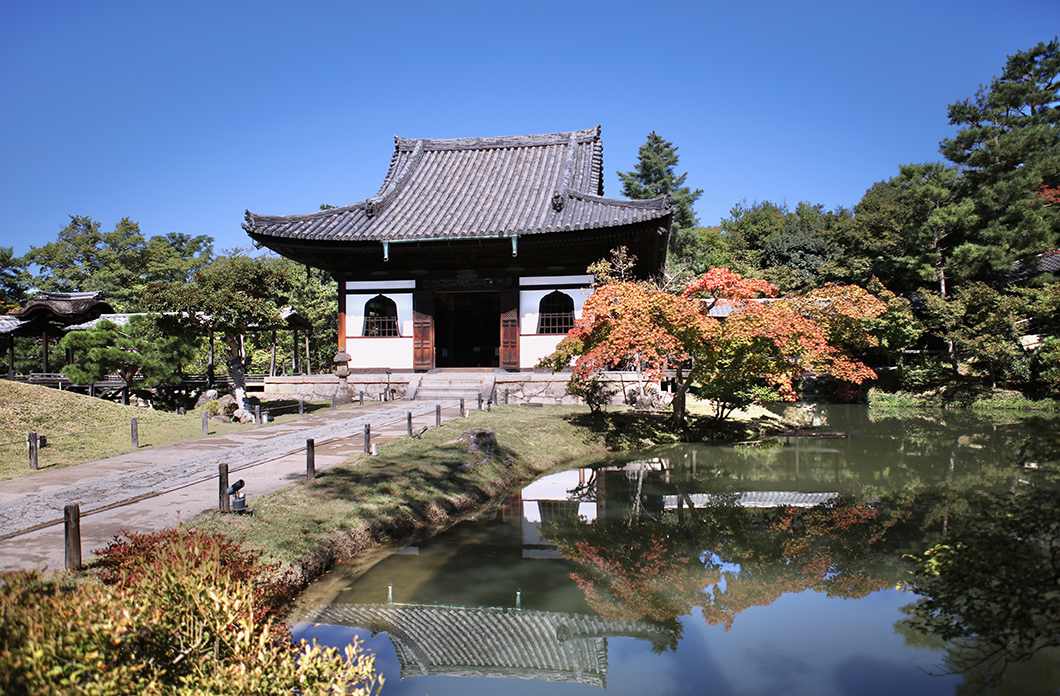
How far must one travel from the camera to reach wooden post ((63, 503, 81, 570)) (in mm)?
5180

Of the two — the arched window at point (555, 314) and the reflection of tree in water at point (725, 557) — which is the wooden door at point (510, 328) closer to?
the arched window at point (555, 314)

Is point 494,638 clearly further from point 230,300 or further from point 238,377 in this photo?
point 238,377

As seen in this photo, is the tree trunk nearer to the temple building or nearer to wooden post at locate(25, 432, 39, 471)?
the temple building

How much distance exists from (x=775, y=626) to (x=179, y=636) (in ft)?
16.6

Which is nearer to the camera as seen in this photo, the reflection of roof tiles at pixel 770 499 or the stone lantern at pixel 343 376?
the reflection of roof tiles at pixel 770 499

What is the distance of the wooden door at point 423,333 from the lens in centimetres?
2108

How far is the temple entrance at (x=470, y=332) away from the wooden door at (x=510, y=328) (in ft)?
22.4

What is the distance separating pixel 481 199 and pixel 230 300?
10110 mm

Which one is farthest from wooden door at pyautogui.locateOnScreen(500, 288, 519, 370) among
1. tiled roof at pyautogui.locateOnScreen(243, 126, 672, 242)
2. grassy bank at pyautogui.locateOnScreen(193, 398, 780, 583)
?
grassy bank at pyautogui.locateOnScreen(193, 398, 780, 583)

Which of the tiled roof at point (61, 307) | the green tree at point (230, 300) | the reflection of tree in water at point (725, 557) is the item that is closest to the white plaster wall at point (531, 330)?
the green tree at point (230, 300)

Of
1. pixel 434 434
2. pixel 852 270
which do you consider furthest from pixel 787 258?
pixel 434 434

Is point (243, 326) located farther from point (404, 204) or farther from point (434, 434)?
point (404, 204)

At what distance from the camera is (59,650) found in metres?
2.85

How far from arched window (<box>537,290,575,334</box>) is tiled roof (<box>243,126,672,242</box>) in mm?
2685
